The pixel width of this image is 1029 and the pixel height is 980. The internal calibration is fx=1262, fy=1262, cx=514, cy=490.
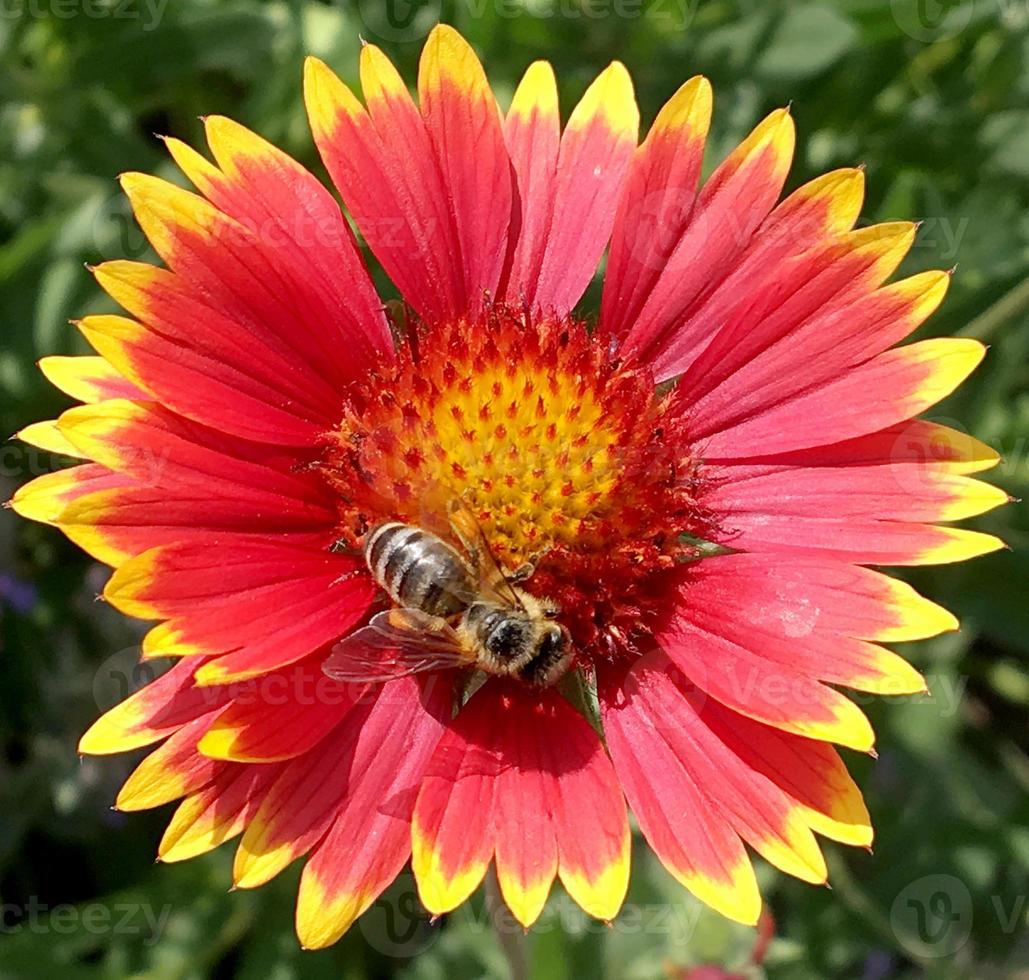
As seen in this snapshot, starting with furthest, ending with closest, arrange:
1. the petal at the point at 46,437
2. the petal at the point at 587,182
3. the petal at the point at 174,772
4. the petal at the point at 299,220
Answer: the petal at the point at 587,182
the petal at the point at 299,220
the petal at the point at 46,437
the petal at the point at 174,772

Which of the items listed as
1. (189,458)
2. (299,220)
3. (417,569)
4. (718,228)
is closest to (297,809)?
(417,569)

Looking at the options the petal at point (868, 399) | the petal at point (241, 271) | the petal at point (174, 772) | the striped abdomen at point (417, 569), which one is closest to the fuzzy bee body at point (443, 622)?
the striped abdomen at point (417, 569)

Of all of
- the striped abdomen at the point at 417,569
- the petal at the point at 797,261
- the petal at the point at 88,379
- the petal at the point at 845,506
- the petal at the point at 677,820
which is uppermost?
the petal at the point at 88,379

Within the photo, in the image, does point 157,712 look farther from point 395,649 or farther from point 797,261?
point 797,261

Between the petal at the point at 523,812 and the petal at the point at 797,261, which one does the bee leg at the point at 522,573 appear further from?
the petal at the point at 797,261

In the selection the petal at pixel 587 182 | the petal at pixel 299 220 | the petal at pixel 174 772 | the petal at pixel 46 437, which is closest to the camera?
the petal at pixel 174 772

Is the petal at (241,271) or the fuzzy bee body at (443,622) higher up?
the petal at (241,271)

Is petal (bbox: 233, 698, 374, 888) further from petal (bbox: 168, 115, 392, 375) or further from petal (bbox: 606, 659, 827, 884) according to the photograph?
petal (bbox: 168, 115, 392, 375)
